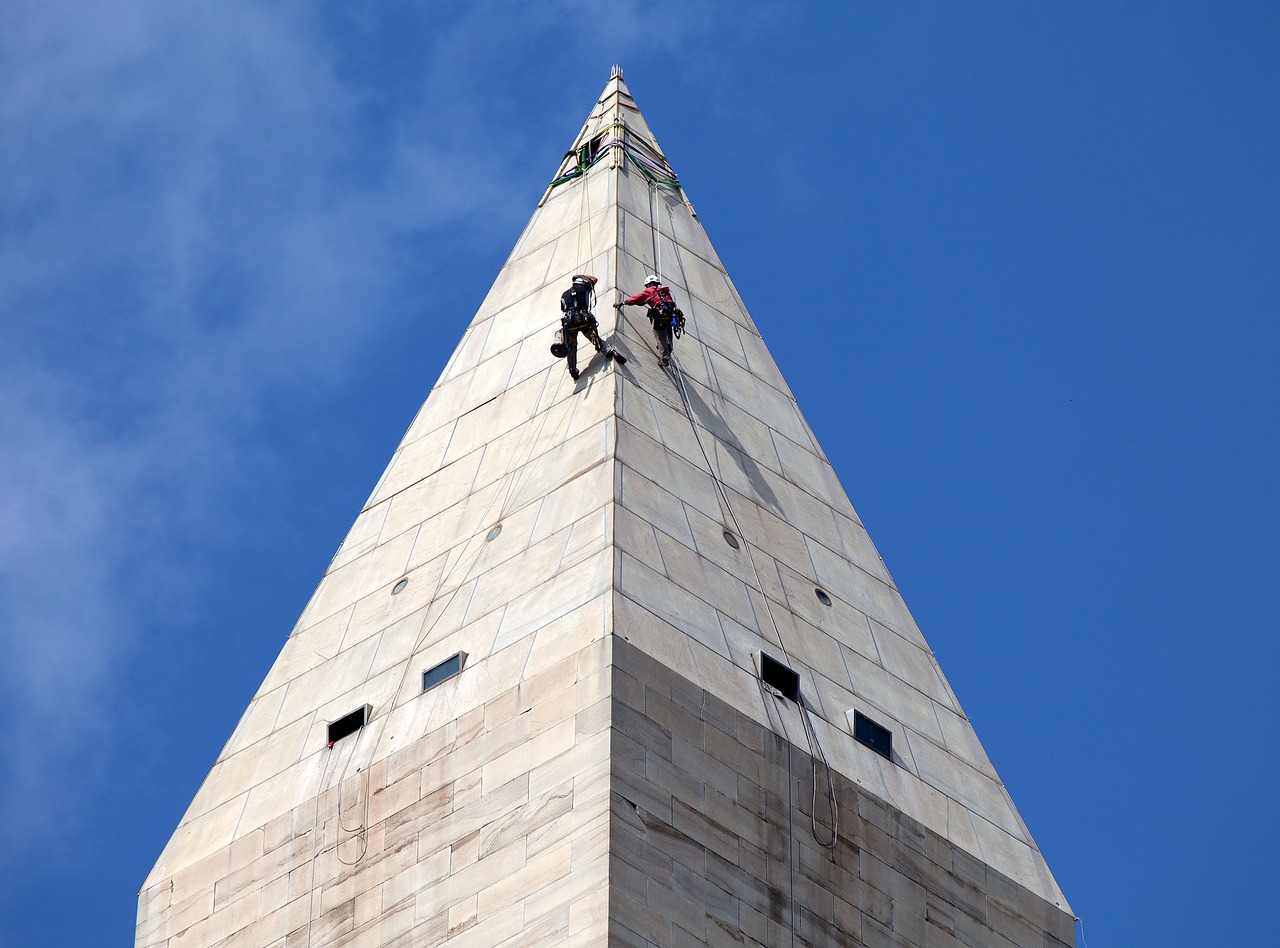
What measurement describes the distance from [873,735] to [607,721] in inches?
246

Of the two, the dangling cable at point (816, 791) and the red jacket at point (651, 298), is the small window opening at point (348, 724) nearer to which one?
the dangling cable at point (816, 791)

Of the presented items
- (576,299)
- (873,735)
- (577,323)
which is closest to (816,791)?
(873,735)

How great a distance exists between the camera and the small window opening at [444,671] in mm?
47219

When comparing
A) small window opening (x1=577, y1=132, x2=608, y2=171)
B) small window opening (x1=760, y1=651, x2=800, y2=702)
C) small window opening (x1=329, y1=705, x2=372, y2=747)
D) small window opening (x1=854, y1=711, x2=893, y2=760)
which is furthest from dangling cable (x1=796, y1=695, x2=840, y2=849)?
small window opening (x1=577, y1=132, x2=608, y2=171)

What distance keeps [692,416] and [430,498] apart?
4.57m

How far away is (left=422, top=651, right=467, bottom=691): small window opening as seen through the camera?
47.2 m

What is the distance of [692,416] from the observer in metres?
53.1

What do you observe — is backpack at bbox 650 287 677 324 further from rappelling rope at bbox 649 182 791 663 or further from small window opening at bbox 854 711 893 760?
small window opening at bbox 854 711 893 760

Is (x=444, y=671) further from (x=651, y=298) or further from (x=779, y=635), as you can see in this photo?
(x=651, y=298)

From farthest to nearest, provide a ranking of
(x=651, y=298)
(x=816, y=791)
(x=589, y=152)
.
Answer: (x=589, y=152) < (x=651, y=298) < (x=816, y=791)

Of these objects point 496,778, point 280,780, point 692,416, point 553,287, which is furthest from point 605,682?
point 553,287

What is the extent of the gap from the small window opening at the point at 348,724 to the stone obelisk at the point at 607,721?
0.07 m

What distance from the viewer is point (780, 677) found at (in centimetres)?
4753

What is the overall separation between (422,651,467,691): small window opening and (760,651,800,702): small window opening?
4.39 m
